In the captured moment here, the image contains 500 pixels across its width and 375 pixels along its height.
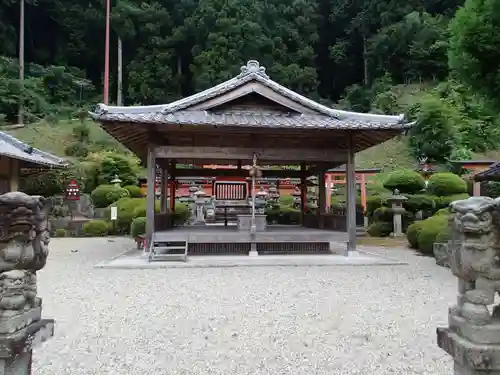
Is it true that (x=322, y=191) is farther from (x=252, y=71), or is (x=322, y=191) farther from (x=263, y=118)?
(x=252, y=71)

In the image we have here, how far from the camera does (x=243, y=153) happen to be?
10719 millimetres

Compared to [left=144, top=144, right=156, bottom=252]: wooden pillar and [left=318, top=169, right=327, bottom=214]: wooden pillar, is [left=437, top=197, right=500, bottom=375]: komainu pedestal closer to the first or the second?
[left=144, top=144, right=156, bottom=252]: wooden pillar

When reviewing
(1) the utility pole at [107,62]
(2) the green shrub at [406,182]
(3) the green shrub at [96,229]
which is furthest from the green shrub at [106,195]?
(1) the utility pole at [107,62]

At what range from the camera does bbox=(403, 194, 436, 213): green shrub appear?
54.5 feet

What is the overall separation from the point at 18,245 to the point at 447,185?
1664 cm

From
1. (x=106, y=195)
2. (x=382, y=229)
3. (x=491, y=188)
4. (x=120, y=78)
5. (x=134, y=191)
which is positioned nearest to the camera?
(x=491, y=188)

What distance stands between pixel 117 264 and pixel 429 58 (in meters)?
35.3

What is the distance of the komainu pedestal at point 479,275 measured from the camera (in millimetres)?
2359

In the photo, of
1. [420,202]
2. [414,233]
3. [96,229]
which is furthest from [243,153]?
[96,229]

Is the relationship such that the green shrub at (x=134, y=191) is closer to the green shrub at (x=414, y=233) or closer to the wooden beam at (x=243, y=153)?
the wooden beam at (x=243, y=153)

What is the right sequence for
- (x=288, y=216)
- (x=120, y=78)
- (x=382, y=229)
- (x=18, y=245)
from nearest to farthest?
1. (x=18, y=245)
2. (x=382, y=229)
3. (x=288, y=216)
4. (x=120, y=78)

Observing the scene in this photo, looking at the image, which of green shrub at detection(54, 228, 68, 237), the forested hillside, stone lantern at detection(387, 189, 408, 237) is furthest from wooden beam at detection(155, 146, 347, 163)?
the forested hillside

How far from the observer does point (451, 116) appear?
2716cm

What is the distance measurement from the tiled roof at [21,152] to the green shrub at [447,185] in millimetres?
14118
